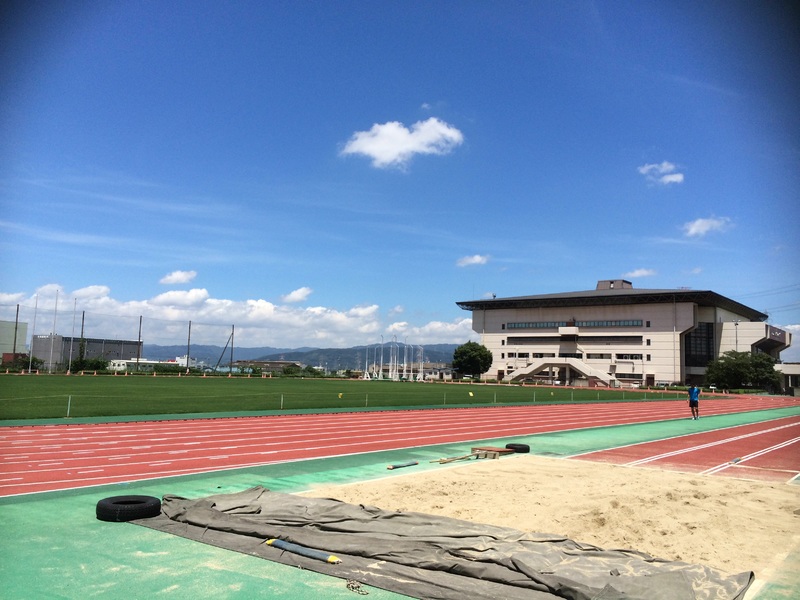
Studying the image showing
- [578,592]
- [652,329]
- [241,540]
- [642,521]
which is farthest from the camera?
[652,329]

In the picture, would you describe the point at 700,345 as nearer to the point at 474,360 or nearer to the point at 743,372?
the point at 743,372

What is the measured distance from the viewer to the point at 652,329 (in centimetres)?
8381

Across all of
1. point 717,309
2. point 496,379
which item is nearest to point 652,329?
point 717,309

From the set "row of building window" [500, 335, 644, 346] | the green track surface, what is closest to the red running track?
the green track surface

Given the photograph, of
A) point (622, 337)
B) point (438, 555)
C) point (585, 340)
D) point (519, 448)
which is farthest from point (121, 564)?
point (585, 340)

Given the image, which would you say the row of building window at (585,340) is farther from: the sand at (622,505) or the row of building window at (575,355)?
the sand at (622,505)

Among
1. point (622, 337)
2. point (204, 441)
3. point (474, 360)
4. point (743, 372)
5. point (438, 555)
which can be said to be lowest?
point (204, 441)

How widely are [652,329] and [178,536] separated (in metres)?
86.3

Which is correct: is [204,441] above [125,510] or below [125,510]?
below

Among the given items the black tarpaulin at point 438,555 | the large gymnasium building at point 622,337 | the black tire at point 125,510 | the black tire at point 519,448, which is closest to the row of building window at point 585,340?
the large gymnasium building at point 622,337

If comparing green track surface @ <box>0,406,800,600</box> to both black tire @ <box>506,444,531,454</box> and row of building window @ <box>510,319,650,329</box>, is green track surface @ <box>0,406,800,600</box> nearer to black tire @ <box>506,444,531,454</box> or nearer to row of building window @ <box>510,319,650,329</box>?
black tire @ <box>506,444,531,454</box>

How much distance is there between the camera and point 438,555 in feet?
19.1

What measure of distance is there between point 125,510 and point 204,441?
315 inches

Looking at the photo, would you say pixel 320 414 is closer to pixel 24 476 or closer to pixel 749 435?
pixel 24 476
